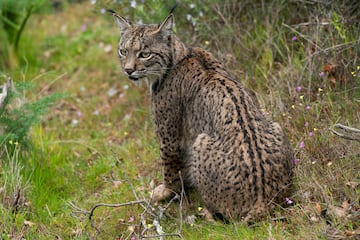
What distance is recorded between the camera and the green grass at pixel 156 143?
17.9 ft

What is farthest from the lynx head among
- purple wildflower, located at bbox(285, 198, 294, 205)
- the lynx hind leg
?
purple wildflower, located at bbox(285, 198, 294, 205)

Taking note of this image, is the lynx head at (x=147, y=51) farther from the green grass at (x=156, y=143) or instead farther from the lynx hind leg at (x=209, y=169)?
the green grass at (x=156, y=143)

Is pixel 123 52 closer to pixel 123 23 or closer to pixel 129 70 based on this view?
pixel 129 70

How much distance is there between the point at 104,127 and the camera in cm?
855

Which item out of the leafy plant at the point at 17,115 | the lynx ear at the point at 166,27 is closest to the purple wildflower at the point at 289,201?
the lynx ear at the point at 166,27

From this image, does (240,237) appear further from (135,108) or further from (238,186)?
(135,108)

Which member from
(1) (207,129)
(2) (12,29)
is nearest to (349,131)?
(1) (207,129)

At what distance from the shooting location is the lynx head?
20.3 ft

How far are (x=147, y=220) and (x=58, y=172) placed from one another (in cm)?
158

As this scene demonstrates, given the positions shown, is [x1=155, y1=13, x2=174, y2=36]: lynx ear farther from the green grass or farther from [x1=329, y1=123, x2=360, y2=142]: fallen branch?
[x1=329, y1=123, x2=360, y2=142]: fallen branch

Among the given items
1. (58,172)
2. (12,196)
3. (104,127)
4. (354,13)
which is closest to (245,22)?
(354,13)

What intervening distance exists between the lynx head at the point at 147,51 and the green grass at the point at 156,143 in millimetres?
1002

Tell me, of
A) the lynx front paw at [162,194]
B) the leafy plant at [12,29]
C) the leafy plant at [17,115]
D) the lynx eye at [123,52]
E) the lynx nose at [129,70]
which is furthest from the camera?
the leafy plant at [12,29]

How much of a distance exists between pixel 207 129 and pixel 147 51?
919mm
